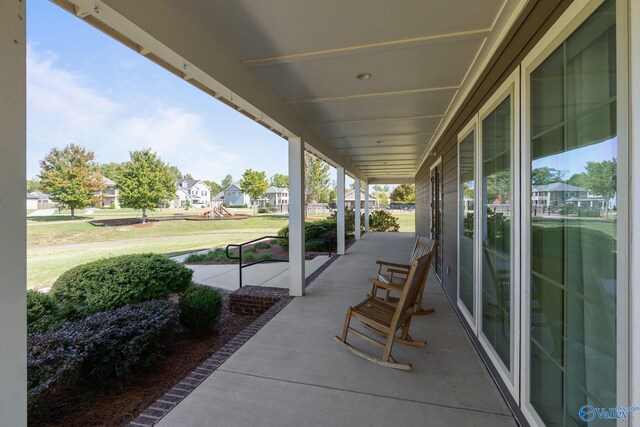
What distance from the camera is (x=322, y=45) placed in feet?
7.83

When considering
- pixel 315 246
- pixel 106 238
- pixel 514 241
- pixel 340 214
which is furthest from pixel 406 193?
pixel 514 241

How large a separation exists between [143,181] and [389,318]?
23370 millimetres

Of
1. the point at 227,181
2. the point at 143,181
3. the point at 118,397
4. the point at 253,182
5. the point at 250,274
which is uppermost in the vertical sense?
the point at 227,181

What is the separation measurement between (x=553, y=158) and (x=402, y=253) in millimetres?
6999

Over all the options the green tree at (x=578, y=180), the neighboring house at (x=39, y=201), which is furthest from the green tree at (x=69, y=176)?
the green tree at (x=578, y=180)

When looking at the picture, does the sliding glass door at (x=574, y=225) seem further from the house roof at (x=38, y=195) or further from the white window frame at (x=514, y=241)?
the house roof at (x=38, y=195)

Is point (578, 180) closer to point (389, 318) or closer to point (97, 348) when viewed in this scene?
point (389, 318)

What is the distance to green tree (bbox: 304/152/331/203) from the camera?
22.6 m

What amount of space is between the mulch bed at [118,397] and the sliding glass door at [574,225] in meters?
→ 2.66

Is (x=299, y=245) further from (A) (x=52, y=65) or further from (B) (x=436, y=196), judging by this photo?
(A) (x=52, y=65)

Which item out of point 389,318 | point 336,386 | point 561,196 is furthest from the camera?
point 389,318

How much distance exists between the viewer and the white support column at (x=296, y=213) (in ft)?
14.4

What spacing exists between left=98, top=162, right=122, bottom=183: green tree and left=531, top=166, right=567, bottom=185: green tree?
25.2m

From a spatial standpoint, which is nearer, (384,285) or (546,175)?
(546,175)
